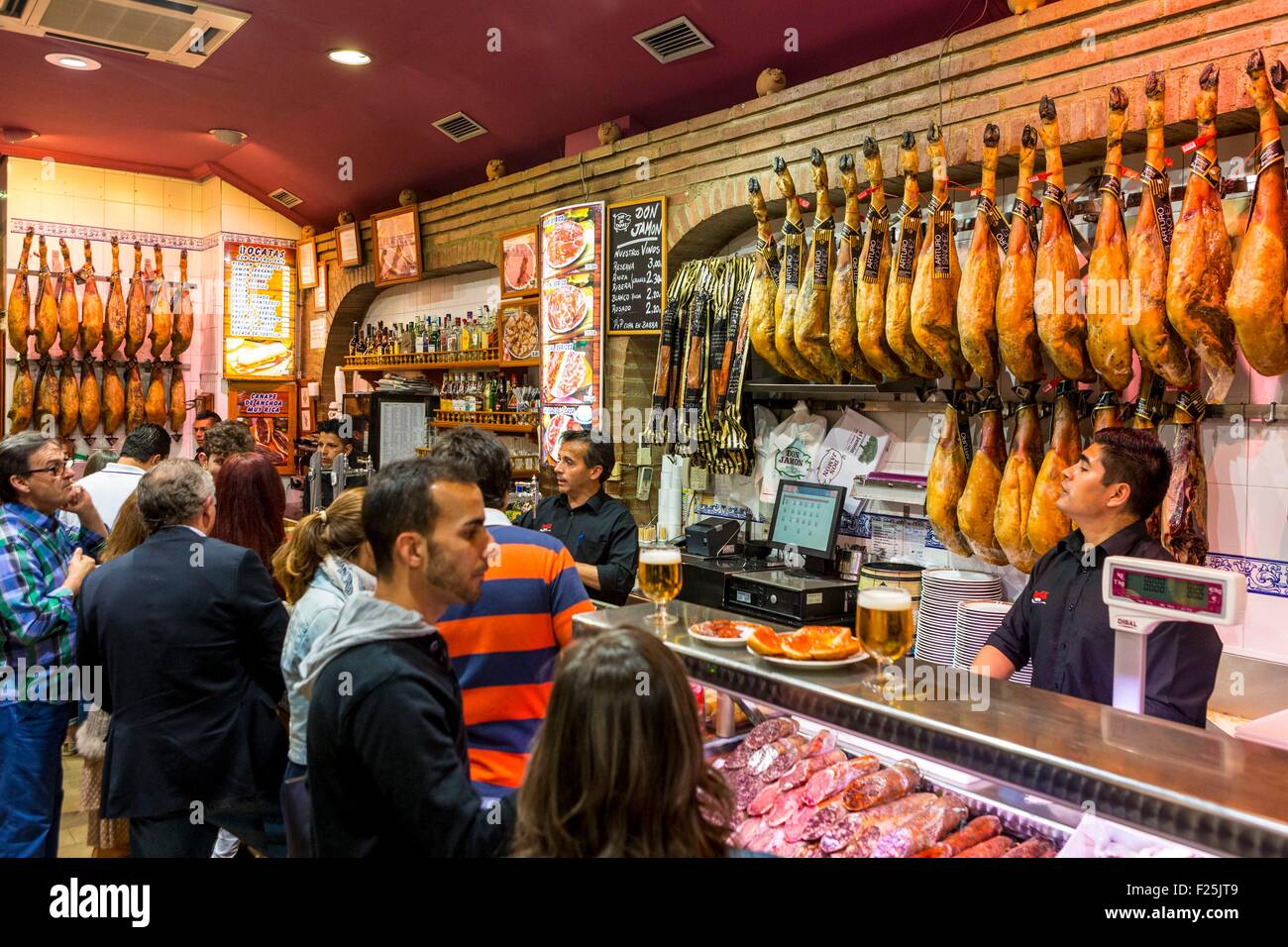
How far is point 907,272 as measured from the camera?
3648 millimetres

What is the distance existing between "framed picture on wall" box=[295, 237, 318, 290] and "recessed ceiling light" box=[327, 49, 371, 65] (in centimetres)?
327

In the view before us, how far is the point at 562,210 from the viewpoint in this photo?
586 cm

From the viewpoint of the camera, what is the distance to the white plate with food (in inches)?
76.4

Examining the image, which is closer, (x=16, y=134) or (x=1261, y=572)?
(x=1261, y=572)

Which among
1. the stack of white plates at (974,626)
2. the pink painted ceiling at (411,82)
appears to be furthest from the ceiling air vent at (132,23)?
the stack of white plates at (974,626)

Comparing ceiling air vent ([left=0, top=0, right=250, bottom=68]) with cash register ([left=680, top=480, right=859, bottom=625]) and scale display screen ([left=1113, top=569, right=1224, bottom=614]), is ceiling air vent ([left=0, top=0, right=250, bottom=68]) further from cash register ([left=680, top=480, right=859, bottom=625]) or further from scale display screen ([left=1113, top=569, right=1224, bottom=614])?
scale display screen ([left=1113, top=569, right=1224, bottom=614])

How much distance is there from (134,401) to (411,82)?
4.31 m

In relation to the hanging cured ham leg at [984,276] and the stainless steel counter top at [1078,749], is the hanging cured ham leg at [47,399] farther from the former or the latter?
the stainless steel counter top at [1078,749]

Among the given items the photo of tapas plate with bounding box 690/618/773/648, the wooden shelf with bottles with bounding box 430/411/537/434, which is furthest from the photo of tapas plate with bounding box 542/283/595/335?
the photo of tapas plate with bounding box 690/618/773/648

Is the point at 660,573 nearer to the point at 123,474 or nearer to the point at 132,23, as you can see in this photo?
the point at 123,474

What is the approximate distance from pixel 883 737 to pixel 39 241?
880 centimetres

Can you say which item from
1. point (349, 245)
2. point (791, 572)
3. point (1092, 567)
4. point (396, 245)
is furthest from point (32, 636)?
point (349, 245)

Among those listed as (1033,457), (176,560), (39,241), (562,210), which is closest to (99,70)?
(39,241)
